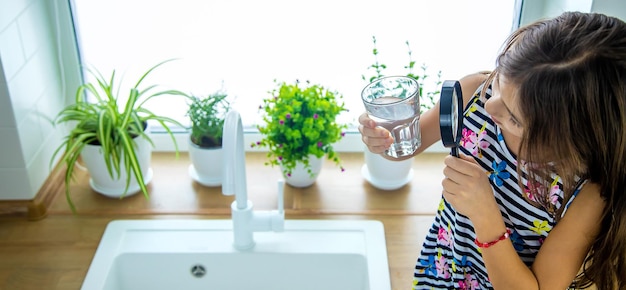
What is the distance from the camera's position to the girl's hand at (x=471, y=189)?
96 centimetres

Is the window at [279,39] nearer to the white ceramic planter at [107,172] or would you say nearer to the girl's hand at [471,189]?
the white ceramic planter at [107,172]

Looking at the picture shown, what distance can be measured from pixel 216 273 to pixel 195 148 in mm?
302

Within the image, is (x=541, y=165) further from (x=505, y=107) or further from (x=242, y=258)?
(x=242, y=258)

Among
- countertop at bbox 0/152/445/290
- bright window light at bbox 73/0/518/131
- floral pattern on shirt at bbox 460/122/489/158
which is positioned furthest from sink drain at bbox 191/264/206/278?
floral pattern on shirt at bbox 460/122/489/158

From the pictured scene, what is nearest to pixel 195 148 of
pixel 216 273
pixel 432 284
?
pixel 216 273

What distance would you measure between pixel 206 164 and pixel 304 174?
0.23m

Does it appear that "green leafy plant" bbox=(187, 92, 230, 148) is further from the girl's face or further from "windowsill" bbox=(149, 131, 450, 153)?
the girl's face

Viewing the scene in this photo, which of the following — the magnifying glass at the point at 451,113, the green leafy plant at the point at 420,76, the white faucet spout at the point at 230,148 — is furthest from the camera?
the green leafy plant at the point at 420,76

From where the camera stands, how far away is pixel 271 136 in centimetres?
153

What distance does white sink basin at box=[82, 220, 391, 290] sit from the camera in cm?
145

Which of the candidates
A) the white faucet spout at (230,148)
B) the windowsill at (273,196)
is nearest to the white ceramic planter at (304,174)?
the windowsill at (273,196)

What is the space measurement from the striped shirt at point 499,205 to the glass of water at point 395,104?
94 mm

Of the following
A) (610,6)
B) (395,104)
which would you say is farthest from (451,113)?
(610,6)

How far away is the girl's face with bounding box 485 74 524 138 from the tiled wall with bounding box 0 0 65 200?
1003 millimetres
